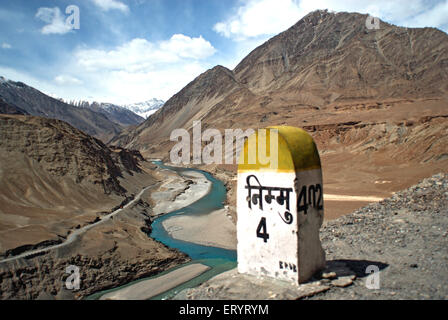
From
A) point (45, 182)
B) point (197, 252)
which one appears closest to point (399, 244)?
point (197, 252)

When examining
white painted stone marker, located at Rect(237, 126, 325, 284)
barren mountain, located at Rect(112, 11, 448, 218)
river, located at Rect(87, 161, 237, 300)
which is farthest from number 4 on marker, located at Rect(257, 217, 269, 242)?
barren mountain, located at Rect(112, 11, 448, 218)

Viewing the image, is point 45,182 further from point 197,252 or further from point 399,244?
point 399,244

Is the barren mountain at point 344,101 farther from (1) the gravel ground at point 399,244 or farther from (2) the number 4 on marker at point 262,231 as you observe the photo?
(2) the number 4 on marker at point 262,231

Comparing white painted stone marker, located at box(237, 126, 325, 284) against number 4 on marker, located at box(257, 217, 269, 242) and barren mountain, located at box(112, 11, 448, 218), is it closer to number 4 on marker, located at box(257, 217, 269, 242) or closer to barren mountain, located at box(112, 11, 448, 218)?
number 4 on marker, located at box(257, 217, 269, 242)

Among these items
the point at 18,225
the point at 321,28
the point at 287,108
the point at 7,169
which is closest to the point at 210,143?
the point at 287,108

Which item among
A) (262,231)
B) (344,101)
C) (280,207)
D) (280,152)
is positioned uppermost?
(344,101)
